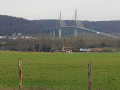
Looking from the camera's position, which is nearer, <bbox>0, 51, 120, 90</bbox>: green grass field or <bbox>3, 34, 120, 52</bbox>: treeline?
<bbox>0, 51, 120, 90</bbox>: green grass field

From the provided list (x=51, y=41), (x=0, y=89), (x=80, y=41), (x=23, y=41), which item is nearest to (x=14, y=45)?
(x=23, y=41)

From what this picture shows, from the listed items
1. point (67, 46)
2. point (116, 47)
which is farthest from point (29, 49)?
point (116, 47)

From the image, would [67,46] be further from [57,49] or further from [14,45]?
[14,45]

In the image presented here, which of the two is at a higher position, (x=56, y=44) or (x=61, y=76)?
(x=56, y=44)

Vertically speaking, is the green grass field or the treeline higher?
the treeline

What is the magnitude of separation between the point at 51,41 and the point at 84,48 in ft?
43.8

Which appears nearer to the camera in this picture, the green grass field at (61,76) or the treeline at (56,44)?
the green grass field at (61,76)

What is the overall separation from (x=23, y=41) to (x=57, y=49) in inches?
546

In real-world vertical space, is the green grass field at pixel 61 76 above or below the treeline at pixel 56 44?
below

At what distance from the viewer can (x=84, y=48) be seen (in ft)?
504

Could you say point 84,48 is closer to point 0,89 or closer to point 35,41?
point 35,41

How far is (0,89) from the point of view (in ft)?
50.0

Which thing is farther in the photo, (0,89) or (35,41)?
(35,41)

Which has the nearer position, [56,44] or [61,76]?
[61,76]
